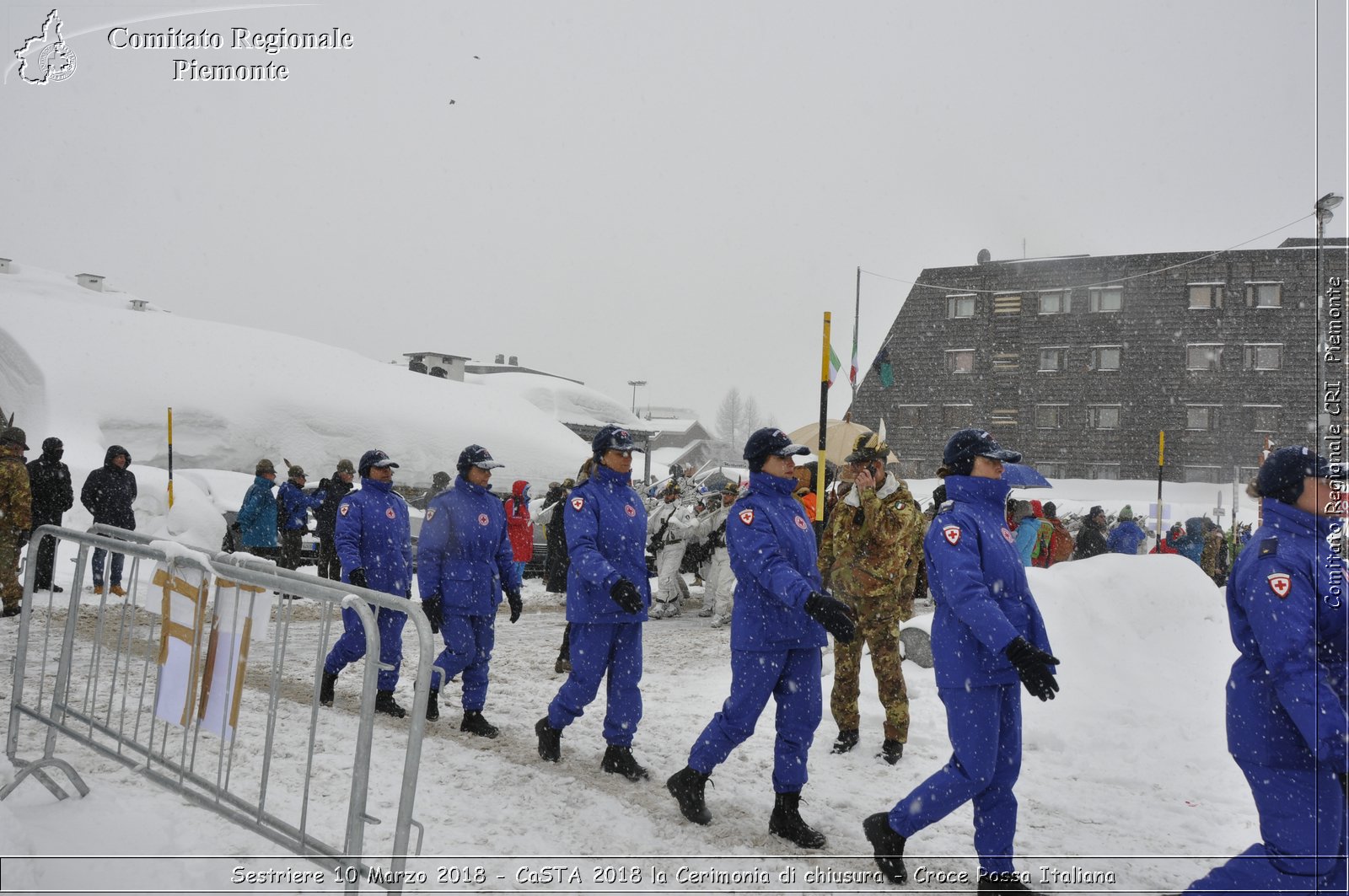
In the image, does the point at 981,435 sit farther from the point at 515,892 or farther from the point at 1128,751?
the point at 1128,751

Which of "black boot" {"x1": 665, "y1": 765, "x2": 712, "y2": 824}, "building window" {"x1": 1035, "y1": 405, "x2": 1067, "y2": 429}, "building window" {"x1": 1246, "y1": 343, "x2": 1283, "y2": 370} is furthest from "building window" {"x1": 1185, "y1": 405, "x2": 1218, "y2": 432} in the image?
"black boot" {"x1": 665, "y1": 765, "x2": 712, "y2": 824}

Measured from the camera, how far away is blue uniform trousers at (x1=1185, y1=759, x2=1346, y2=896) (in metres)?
2.85

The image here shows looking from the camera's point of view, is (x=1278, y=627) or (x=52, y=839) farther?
(x=52, y=839)

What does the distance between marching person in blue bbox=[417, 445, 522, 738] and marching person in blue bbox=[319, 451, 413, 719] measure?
12.8 inches

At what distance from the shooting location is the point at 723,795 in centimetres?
489

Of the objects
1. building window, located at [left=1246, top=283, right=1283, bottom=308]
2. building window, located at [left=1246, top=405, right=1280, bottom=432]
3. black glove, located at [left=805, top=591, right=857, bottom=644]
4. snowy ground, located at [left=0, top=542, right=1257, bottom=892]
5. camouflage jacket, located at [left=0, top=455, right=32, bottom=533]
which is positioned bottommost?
snowy ground, located at [left=0, top=542, right=1257, bottom=892]

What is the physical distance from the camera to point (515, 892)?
142 inches

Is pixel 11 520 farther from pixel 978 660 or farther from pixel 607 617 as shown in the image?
pixel 978 660

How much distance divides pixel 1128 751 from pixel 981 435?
3.17 meters

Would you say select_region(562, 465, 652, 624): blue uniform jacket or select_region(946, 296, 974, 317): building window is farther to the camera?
select_region(946, 296, 974, 317): building window

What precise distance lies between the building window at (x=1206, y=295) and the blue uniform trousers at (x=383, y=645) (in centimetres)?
3844

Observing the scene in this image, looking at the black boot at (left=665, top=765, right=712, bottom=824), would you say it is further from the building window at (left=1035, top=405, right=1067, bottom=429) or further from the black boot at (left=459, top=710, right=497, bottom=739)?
the building window at (left=1035, top=405, right=1067, bottom=429)

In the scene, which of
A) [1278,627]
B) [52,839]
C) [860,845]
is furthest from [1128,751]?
[52,839]

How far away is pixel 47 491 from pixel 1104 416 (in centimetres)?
3776
